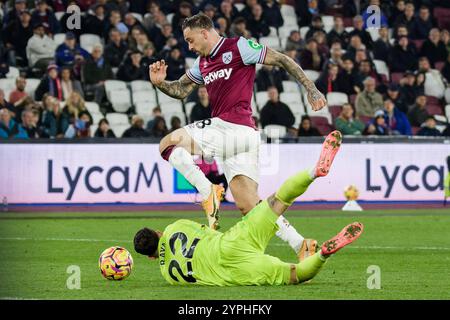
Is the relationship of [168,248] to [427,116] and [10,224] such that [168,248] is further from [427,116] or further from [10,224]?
[427,116]

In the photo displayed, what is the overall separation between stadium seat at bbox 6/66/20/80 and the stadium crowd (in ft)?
0.08

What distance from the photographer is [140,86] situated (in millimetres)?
25266

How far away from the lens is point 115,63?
25438 millimetres

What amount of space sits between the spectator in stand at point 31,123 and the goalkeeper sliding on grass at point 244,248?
12.4 meters

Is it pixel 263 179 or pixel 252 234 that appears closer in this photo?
pixel 252 234

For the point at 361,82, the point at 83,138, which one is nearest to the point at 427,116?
the point at 361,82

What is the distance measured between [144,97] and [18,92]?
2.83 m

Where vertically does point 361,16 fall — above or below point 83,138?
above

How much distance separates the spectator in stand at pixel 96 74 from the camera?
24.8 m

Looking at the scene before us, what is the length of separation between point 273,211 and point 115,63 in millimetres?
15896

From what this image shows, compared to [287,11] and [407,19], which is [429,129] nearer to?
[407,19]

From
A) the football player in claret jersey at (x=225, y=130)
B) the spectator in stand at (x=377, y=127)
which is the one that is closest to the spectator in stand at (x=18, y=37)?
the spectator in stand at (x=377, y=127)

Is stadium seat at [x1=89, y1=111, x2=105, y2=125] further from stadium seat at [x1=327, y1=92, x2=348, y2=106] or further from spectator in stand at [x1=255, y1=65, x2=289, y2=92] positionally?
stadium seat at [x1=327, y1=92, x2=348, y2=106]

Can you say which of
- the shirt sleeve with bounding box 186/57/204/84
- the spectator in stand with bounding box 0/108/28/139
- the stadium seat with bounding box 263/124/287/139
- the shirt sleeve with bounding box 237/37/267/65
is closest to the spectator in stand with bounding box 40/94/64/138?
the spectator in stand with bounding box 0/108/28/139
